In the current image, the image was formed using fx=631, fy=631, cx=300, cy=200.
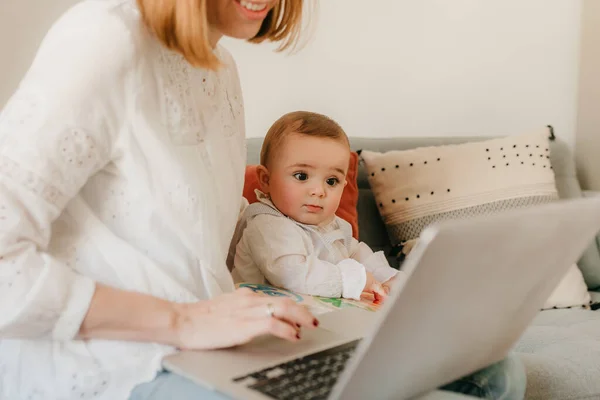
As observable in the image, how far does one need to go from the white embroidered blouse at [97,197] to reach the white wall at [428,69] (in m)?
1.20

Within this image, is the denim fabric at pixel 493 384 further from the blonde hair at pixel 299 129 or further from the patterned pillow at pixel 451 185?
the patterned pillow at pixel 451 185

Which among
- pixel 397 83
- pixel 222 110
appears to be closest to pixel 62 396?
pixel 222 110

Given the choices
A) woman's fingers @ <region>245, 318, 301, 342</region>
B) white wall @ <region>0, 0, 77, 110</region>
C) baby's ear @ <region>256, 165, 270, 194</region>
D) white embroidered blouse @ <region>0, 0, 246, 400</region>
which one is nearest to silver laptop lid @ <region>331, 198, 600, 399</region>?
woman's fingers @ <region>245, 318, 301, 342</region>

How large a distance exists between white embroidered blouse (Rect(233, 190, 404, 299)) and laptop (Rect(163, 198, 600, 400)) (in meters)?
0.38

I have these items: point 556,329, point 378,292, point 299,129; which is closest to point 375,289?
point 378,292

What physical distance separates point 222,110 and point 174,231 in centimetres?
26

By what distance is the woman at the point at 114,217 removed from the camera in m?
0.74

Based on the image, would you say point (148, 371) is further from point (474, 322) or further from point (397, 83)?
point (397, 83)

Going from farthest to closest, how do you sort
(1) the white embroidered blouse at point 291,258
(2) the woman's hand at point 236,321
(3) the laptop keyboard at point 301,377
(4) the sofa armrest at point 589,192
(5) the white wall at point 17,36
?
(4) the sofa armrest at point 589,192, (5) the white wall at point 17,36, (1) the white embroidered blouse at point 291,258, (2) the woman's hand at point 236,321, (3) the laptop keyboard at point 301,377

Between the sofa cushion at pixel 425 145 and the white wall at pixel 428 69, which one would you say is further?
the white wall at pixel 428 69

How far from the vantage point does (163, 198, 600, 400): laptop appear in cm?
56

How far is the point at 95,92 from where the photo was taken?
30.3 inches

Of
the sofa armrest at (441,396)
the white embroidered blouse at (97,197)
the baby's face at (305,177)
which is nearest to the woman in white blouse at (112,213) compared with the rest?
the white embroidered blouse at (97,197)

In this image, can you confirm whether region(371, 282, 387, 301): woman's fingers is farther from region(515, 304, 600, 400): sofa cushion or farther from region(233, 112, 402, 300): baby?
region(515, 304, 600, 400): sofa cushion
